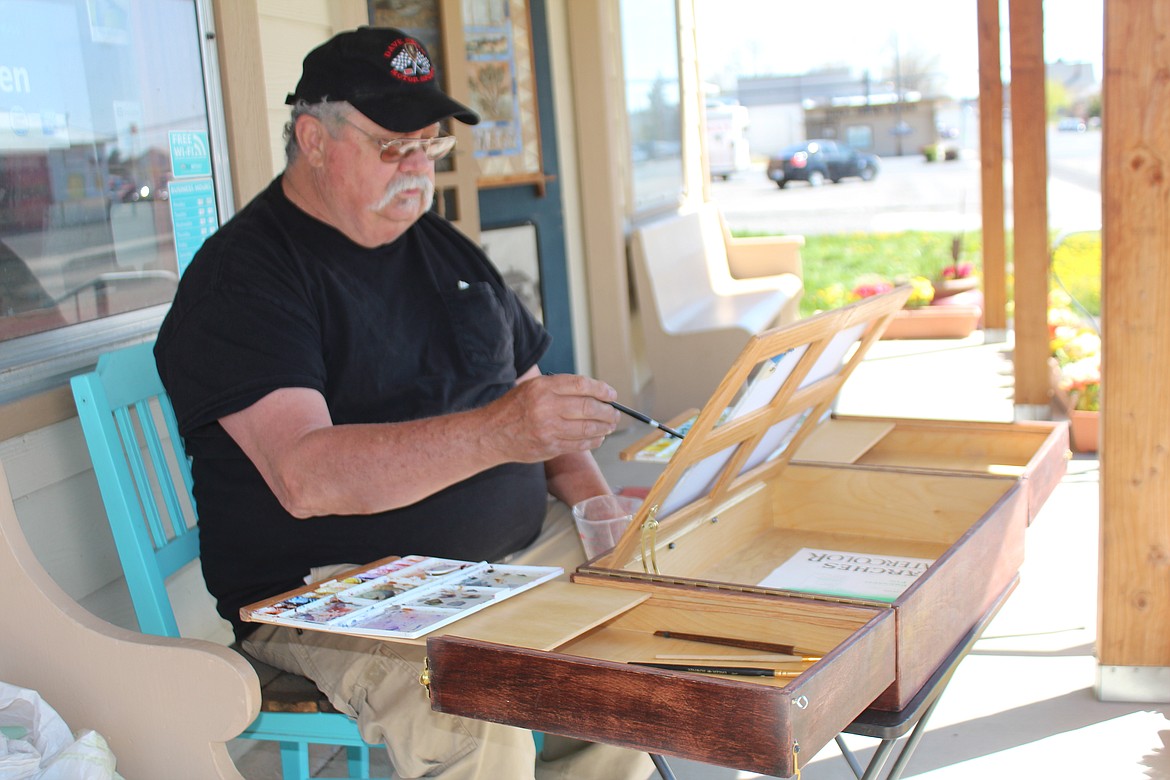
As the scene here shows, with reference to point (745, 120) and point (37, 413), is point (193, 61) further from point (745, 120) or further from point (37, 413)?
point (745, 120)

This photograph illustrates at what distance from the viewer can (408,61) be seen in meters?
2.07

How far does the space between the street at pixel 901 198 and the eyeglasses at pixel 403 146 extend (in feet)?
38.9

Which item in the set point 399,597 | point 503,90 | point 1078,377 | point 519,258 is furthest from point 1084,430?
point 399,597

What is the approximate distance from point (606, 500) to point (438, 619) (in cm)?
67

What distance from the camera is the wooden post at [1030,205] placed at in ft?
17.6

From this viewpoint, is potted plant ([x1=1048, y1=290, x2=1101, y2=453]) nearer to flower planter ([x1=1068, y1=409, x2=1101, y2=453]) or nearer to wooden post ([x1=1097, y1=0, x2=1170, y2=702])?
flower planter ([x1=1068, y1=409, x2=1101, y2=453])

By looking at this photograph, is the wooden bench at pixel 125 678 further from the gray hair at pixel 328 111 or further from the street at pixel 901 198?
the street at pixel 901 198

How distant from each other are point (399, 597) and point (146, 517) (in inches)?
31.7

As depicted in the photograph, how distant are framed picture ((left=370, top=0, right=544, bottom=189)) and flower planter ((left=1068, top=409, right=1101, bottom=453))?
2423mm

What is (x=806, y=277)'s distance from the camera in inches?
459

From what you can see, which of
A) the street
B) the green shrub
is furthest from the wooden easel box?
the street

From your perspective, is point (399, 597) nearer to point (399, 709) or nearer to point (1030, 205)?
point (399, 709)

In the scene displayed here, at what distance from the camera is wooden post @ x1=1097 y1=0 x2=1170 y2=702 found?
2584mm

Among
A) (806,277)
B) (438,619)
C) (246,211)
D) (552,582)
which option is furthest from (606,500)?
(806,277)
